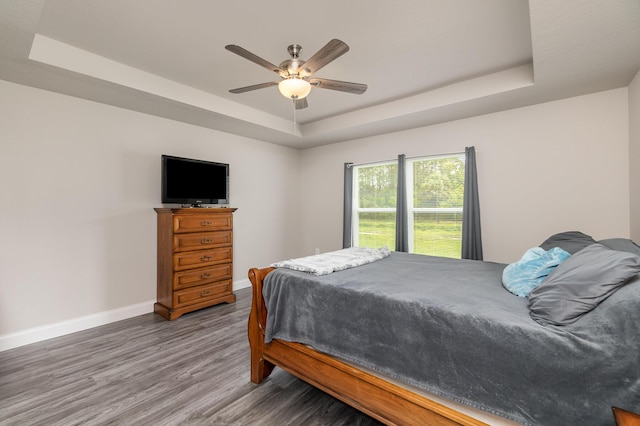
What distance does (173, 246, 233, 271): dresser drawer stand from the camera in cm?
326

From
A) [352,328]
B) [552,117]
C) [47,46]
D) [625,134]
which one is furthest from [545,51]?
[47,46]

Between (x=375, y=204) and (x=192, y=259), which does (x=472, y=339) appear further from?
(x=375, y=204)

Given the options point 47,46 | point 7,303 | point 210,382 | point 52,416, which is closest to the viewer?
point 52,416

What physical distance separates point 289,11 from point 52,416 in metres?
3.03

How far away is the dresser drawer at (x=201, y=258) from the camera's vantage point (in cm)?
326

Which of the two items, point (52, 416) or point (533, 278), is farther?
point (52, 416)

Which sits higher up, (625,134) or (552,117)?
(552,117)

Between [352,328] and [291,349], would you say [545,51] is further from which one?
[291,349]

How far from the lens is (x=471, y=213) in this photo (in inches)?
137

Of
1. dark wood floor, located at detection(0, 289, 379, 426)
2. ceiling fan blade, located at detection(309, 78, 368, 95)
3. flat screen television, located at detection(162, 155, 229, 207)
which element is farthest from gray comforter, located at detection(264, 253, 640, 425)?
flat screen television, located at detection(162, 155, 229, 207)

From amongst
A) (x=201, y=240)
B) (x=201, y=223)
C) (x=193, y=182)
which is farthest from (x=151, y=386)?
(x=193, y=182)

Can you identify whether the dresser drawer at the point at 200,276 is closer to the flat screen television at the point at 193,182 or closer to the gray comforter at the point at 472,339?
the flat screen television at the point at 193,182

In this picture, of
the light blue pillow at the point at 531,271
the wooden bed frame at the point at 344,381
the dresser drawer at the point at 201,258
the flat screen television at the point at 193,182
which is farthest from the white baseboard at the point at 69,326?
the light blue pillow at the point at 531,271

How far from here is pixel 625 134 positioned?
2760 mm
